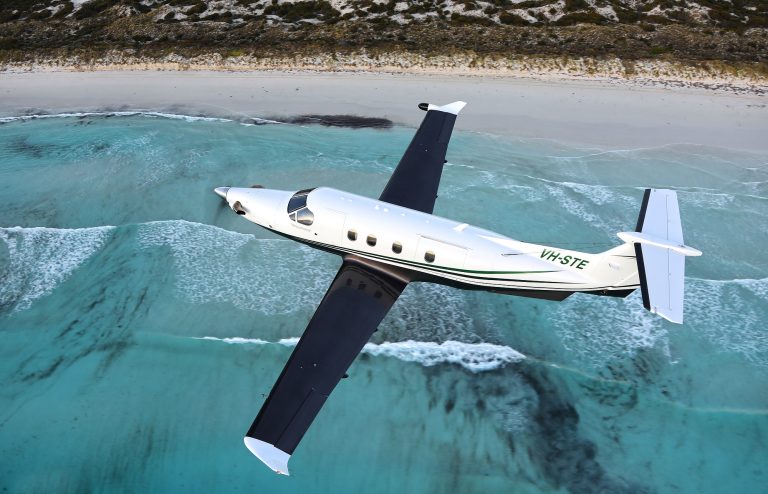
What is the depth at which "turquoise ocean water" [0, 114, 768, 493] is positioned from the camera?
17.3 metres

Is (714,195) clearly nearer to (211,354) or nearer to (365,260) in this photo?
(365,260)

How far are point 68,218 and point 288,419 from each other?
1861cm

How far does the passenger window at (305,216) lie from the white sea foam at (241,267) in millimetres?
3470

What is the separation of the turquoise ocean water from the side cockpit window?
11.6ft

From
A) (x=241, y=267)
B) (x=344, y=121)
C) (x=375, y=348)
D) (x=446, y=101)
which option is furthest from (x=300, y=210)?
(x=446, y=101)

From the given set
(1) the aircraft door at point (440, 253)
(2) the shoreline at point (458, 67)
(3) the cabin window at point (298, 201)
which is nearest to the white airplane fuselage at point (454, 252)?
(1) the aircraft door at point (440, 253)

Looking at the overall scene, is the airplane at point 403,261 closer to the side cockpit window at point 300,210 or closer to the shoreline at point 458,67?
the side cockpit window at point 300,210

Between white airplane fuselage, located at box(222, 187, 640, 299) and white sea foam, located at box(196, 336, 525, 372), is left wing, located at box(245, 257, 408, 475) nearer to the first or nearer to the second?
white airplane fuselage, located at box(222, 187, 640, 299)

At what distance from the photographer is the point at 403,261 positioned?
65.7ft

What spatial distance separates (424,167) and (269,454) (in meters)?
14.3

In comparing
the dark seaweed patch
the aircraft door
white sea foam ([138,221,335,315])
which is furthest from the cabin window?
the dark seaweed patch

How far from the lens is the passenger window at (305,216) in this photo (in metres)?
20.8

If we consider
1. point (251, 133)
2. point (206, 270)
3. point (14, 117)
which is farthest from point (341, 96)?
point (14, 117)

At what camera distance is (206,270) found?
→ 934 inches
